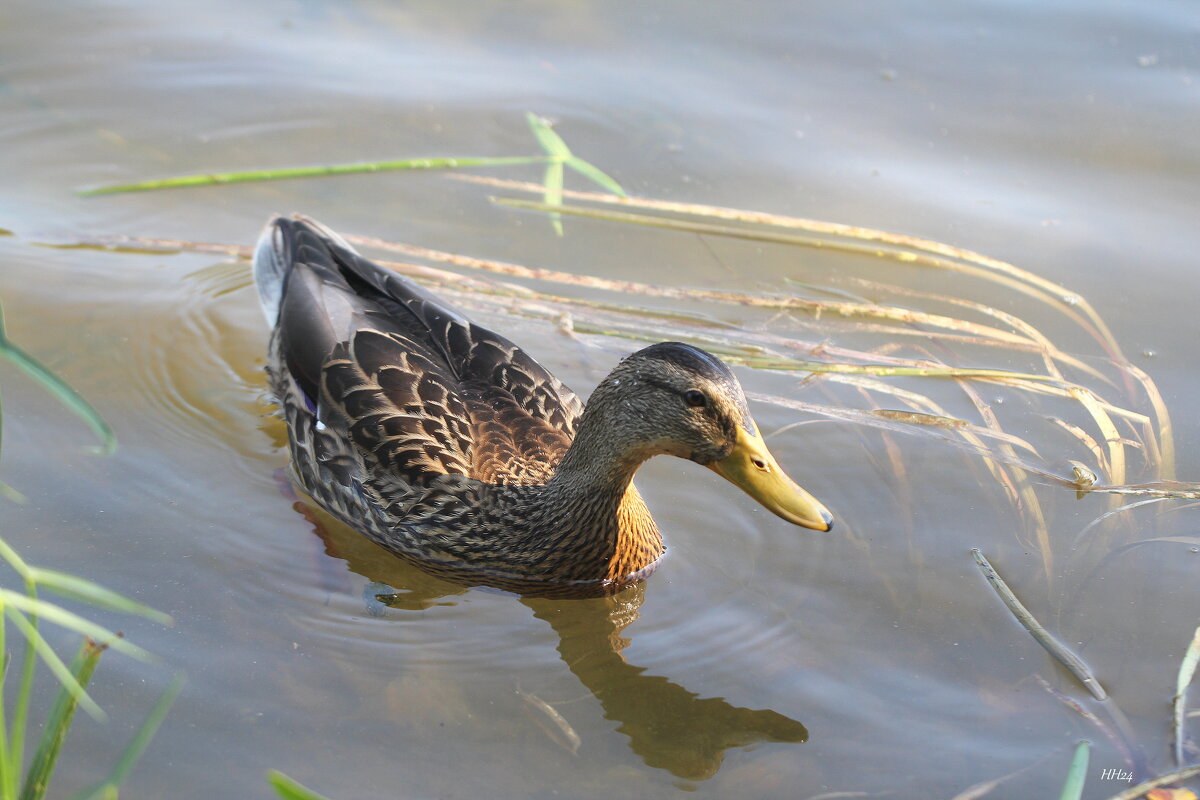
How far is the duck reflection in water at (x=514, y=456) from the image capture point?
4.29m

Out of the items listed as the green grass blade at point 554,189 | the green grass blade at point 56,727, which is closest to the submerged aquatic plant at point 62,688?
the green grass blade at point 56,727

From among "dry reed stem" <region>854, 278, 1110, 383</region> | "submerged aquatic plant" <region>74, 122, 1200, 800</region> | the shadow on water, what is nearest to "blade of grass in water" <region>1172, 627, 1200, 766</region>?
"submerged aquatic plant" <region>74, 122, 1200, 800</region>

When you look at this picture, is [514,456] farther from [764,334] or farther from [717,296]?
[717,296]

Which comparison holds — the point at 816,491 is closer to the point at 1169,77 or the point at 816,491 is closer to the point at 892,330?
the point at 892,330

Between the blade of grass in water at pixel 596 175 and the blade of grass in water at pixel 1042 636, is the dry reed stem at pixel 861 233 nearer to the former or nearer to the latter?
the blade of grass in water at pixel 596 175

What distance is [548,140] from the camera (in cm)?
758

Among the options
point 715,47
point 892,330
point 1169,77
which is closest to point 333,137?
point 715,47

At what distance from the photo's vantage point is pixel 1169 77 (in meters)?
8.16

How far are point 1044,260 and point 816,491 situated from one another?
2511mm

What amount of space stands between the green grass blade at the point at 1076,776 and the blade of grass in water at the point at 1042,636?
0.51 m

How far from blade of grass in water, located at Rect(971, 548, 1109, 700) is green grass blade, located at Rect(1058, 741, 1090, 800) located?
0.51 m

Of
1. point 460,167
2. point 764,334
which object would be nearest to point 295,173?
point 460,167

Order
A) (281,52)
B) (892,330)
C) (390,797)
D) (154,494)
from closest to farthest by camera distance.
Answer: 1. (390,797)
2. (154,494)
3. (892,330)
4. (281,52)

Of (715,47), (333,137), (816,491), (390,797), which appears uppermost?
(715,47)
